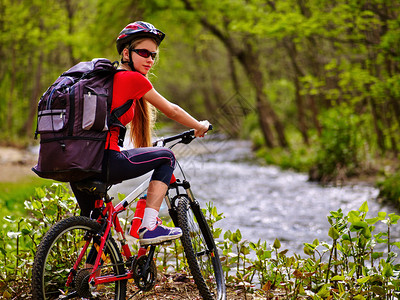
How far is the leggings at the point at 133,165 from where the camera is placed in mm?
2854

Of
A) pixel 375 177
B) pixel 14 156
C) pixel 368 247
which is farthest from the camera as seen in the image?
pixel 14 156

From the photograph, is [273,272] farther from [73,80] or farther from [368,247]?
[73,80]

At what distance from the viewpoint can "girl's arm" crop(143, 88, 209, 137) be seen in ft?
9.58

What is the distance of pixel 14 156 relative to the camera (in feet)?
55.7

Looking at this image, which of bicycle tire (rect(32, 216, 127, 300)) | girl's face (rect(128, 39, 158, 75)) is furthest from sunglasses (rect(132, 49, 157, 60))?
bicycle tire (rect(32, 216, 127, 300))

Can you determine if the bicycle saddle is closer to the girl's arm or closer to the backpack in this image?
the backpack

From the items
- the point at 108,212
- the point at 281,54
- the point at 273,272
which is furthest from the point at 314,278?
the point at 281,54

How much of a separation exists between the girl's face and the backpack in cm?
38

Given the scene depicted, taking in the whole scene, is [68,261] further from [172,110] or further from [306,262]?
[306,262]

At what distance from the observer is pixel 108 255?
301 cm

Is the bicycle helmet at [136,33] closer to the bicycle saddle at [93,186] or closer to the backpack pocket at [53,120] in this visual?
the backpack pocket at [53,120]

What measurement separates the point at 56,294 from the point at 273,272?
157 cm

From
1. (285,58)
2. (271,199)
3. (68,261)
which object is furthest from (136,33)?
(285,58)

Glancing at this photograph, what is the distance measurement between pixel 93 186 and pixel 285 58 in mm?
19917
